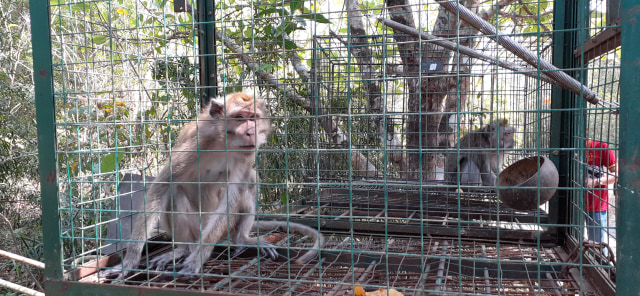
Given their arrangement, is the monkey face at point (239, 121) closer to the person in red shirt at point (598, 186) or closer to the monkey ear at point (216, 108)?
the monkey ear at point (216, 108)

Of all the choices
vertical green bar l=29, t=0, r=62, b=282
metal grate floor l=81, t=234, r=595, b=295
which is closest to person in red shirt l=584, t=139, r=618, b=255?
metal grate floor l=81, t=234, r=595, b=295

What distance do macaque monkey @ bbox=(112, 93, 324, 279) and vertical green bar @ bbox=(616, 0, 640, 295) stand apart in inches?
72.6

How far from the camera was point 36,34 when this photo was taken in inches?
113

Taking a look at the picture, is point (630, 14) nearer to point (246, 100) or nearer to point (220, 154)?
point (246, 100)

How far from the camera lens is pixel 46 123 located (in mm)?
2906

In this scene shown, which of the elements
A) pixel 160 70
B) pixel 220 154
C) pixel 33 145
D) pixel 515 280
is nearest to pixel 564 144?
pixel 515 280

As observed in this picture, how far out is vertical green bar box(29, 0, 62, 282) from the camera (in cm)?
288

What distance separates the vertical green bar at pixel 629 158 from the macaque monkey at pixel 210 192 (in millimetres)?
1844

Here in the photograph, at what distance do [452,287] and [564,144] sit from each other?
154 centimetres

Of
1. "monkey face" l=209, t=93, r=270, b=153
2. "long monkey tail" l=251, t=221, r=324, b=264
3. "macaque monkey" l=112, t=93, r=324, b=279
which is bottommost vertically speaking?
"long monkey tail" l=251, t=221, r=324, b=264

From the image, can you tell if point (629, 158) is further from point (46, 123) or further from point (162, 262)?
point (46, 123)

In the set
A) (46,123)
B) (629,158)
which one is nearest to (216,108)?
(46,123)

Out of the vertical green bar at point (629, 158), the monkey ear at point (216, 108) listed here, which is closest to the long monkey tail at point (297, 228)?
the monkey ear at point (216, 108)

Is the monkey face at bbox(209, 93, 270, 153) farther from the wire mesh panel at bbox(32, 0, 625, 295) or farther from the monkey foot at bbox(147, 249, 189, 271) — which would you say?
the monkey foot at bbox(147, 249, 189, 271)
